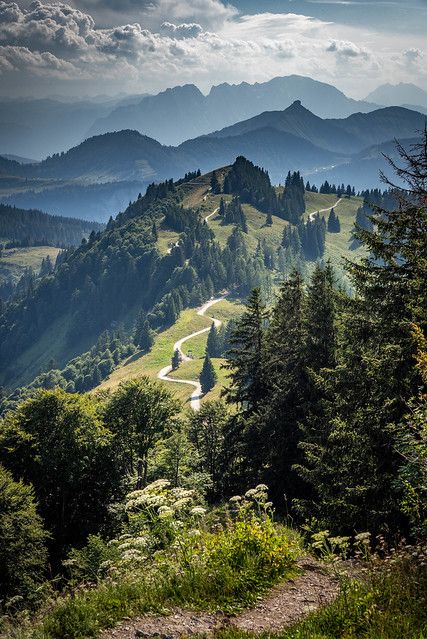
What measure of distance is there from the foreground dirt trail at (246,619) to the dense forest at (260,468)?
23 centimetres

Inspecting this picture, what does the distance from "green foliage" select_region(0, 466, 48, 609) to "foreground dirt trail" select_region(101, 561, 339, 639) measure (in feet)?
60.0

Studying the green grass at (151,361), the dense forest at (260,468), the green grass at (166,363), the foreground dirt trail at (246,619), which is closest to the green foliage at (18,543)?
the dense forest at (260,468)

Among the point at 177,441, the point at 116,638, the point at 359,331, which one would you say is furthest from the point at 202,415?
the point at 116,638

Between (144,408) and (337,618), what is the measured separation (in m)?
34.1

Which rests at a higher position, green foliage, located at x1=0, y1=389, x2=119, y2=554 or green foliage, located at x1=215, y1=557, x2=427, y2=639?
green foliage, located at x1=215, y1=557, x2=427, y2=639

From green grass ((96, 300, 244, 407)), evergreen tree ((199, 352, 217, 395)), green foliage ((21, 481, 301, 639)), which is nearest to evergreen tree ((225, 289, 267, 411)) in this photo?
green foliage ((21, 481, 301, 639))

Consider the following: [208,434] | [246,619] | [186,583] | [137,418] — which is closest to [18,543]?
[137,418]

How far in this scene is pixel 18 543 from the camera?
2444cm

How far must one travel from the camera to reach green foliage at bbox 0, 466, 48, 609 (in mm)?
23797

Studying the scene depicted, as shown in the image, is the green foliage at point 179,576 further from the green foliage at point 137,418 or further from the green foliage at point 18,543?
the green foliage at point 137,418

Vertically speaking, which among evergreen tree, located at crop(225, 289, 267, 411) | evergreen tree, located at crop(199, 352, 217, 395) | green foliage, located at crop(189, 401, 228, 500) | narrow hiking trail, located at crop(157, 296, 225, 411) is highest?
evergreen tree, located at crop(225, 289, 267, 411)

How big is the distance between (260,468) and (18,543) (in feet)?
47.5

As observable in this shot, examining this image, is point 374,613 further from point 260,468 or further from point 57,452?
point 57,452

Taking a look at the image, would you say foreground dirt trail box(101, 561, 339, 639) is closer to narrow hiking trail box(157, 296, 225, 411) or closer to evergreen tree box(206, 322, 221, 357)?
narrow hiking trail box(157, 296, 225, 411)
